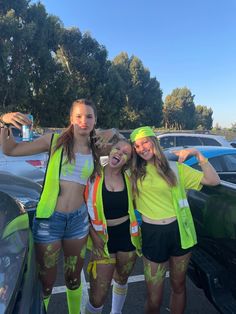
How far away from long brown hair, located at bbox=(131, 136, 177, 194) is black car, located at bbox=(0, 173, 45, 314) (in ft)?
3.16

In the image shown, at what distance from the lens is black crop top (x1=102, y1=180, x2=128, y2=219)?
266 centimetres

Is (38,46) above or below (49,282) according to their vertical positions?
above

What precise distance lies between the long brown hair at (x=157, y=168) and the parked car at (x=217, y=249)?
16.3 inches

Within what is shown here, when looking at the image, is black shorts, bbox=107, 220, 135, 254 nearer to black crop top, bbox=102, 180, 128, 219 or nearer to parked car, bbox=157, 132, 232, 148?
black crop top, bbox=102, 180, 128, 219

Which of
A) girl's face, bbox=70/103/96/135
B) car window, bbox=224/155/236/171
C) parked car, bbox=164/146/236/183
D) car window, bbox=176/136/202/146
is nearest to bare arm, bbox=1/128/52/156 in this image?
girl's face, bbox=70/103/96/135

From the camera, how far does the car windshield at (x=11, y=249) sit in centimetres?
135

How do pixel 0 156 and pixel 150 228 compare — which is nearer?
pixel 150 228

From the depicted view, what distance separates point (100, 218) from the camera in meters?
2.66

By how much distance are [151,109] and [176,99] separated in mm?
25647

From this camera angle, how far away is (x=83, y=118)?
105 inches

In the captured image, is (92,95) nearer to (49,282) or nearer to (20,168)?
(20,168)

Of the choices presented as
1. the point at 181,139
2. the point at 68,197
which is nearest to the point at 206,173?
the point at 68,197

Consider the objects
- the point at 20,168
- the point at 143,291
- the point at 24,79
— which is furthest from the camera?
the point at 24,79

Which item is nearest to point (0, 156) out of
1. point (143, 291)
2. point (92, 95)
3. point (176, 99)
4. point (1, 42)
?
point (143, 291)
